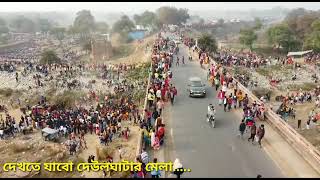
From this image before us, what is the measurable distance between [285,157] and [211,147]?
10.6ft

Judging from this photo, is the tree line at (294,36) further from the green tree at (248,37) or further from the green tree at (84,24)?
the green tree at (84,24)

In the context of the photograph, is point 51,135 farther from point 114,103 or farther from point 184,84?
point 184,84

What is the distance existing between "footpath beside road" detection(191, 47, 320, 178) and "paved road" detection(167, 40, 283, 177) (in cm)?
34

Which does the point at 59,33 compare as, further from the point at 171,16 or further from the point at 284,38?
the point at 284,38

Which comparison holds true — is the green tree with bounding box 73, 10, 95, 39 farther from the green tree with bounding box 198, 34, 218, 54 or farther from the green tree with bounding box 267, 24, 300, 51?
the green tree with bounding box 198, 34, 218, 54

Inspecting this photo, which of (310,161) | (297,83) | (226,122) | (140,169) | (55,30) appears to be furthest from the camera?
(55,30)

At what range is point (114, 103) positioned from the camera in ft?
114

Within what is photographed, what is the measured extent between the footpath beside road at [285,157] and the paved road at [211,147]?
0.34 m

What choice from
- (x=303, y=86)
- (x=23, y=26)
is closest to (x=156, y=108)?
(x=303, y=86)

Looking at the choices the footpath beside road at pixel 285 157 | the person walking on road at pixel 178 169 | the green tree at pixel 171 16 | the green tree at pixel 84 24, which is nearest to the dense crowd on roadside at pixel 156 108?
the person walking on road at pixel 178 169

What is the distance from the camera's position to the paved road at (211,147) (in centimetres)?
1554

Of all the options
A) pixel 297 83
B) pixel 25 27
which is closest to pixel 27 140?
pixel 297 83

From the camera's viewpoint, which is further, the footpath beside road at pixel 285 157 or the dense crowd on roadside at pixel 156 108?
the dense crowd on roadside at pixel 156 108

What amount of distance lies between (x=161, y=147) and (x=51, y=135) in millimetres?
13018
